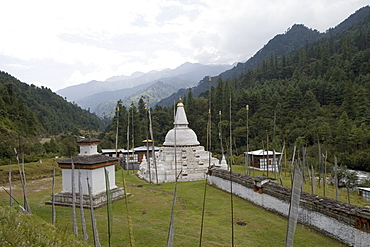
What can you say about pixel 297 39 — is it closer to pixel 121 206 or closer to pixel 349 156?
pixel 349 156

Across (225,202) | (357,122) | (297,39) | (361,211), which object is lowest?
(225,202)

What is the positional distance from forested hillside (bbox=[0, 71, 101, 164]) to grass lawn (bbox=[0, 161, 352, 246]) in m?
20.1

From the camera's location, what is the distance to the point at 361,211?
8.48 metres

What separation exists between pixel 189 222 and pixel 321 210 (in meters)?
5.11

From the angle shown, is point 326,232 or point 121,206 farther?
point 121,206

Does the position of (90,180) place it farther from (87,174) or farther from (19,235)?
(19,235)

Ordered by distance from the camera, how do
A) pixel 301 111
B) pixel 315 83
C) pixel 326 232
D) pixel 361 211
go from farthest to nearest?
pixel 315 83 → pixel 301 111 → pixel 326 232 → pixel 361 211

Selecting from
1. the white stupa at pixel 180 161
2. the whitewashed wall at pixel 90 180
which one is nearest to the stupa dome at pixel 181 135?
the white stupa at pixel 180 161

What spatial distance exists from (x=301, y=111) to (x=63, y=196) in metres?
45.4

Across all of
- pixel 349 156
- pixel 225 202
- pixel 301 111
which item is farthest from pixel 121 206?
pixel 301 111

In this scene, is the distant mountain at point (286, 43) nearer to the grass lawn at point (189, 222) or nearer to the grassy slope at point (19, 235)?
the grass lawn at point (189, 222)

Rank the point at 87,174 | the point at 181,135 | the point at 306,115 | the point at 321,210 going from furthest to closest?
1. the point at 306,115
2. the point at 181,135
3. the point at 87,174
4. the point at 321,210

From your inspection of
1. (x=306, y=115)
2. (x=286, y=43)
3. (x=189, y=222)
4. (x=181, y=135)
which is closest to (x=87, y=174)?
(x=189, y=222)

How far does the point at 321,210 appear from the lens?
1016cm
